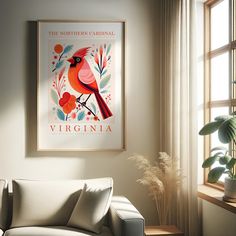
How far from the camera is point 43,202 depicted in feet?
11.1

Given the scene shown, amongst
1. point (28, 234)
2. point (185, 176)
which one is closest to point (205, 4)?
point (185, 176)

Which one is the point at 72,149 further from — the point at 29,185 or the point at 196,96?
the point at 196,96

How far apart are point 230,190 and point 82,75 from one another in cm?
193

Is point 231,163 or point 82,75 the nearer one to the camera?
point 231,163

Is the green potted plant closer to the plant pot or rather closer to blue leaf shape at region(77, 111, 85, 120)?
the plant pot

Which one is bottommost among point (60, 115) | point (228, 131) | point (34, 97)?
point (228, 131)

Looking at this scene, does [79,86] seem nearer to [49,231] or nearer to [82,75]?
[82,75]

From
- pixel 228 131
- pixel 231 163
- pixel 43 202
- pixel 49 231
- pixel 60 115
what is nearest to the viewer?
pixel 228 131

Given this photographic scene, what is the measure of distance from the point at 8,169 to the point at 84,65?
134 cm

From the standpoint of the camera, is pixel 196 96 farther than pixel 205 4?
No

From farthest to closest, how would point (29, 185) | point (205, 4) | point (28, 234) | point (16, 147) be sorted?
point (16, 147) < point (205, 4) < point (29, 185) < point (28, 234)

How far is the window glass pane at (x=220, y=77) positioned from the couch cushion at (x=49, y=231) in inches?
62.3

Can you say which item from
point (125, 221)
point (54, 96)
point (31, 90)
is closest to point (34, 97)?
point (31, 90)

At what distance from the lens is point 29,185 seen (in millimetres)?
3426
